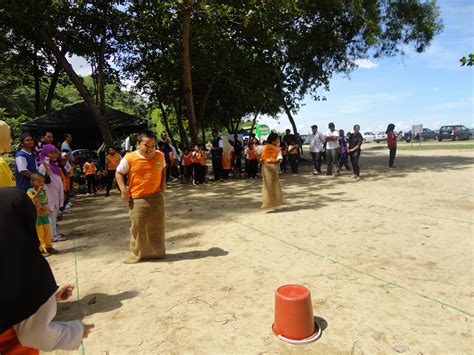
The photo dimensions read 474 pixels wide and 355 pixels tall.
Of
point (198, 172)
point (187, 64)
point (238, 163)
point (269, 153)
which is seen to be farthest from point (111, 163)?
point (269, 153)

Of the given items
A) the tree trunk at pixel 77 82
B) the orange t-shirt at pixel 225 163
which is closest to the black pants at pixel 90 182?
the tree trunk at pixel 77 82

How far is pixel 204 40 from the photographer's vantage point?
603 inches

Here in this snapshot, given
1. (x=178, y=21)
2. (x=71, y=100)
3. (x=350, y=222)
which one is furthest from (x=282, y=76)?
(x=71, y=100)

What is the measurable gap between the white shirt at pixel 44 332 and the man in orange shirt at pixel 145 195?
3259 millimetres

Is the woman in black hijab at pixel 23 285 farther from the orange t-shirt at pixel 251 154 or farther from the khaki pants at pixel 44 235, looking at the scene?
the orange t-shirt at pixel 251 154

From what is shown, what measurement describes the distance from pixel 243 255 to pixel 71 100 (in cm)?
5174

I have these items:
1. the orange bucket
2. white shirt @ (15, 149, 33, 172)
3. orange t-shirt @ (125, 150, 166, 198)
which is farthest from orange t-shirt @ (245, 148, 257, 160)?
the orange bucket

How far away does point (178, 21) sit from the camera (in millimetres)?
14656

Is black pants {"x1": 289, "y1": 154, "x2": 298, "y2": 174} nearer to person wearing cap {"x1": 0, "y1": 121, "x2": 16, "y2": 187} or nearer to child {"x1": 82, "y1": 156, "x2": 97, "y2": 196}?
child {"x1": 82, "y1": 156, "x2": 97, "y2": 196}

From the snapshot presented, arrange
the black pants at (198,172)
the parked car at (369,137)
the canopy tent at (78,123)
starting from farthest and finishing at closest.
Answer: the parked car at (369,137)
the canopy tent at (78,123)
the black pants at (198,172)

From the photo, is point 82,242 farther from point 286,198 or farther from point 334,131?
point 334,131

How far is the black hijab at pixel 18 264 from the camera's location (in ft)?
4.75

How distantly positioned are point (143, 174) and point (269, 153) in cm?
395

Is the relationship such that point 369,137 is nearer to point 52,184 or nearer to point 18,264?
point 52,184
